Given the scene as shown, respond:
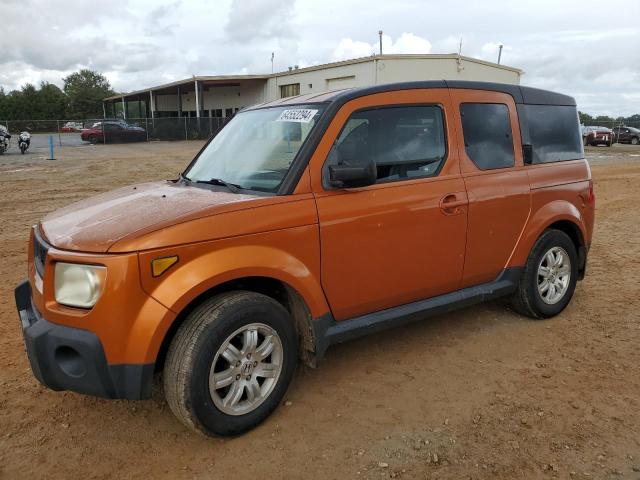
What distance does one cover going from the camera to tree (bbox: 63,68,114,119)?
273ft

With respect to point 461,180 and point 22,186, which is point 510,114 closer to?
point 461,180

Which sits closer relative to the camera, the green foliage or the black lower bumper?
the black lower bumper

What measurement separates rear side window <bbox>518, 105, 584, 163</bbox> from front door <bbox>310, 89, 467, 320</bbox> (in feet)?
3.24

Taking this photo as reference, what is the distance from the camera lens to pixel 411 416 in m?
3.19

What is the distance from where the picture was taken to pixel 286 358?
123 inches

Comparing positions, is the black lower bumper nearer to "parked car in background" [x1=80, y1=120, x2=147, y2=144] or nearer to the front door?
the front door

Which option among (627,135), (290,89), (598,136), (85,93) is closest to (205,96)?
(290,89)

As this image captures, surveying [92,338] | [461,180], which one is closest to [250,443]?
[92,338]

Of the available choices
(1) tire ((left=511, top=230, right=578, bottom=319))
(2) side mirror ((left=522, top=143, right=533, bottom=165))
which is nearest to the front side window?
(2) side mirror ((left=522, top=143, right=533, bottom=165))

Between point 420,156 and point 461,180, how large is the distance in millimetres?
362

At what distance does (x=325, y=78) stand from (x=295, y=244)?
27.8 meters

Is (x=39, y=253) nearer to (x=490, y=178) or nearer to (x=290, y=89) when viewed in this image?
(x=490, y=178)

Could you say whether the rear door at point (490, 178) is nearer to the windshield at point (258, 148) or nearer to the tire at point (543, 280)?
the tire at point (543, 280)

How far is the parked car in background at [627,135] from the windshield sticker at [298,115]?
41.3 meters
